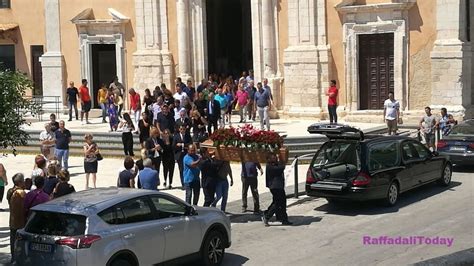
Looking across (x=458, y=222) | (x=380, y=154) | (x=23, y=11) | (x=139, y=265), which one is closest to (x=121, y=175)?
(x=139, y=265)

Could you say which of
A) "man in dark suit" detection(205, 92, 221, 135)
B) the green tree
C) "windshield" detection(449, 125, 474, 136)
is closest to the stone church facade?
"windshield" detection(449, 125, 474, 136)

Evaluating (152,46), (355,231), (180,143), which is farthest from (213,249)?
(152,46)

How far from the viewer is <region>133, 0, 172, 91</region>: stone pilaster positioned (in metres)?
31.7

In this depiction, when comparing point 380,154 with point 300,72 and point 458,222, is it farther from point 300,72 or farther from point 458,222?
point 300,72

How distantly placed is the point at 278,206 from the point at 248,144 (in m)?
1.45

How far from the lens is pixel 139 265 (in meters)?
11.0

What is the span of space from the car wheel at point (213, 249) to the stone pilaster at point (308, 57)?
1685cm

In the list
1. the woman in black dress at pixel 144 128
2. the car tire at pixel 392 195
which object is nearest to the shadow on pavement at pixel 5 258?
the car tire at pixel 392 195

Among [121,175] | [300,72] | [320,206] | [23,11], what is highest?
[23,11]

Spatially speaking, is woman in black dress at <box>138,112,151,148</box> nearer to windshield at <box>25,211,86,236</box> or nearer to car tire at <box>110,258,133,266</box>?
windshield at <box>25,211,86,236</box>

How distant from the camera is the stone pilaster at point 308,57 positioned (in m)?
28.9

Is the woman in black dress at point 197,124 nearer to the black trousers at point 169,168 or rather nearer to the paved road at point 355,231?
the black trousers at point 169,168

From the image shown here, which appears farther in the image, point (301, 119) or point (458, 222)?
point (301, 119)

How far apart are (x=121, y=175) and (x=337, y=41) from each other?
1559 centimetres
